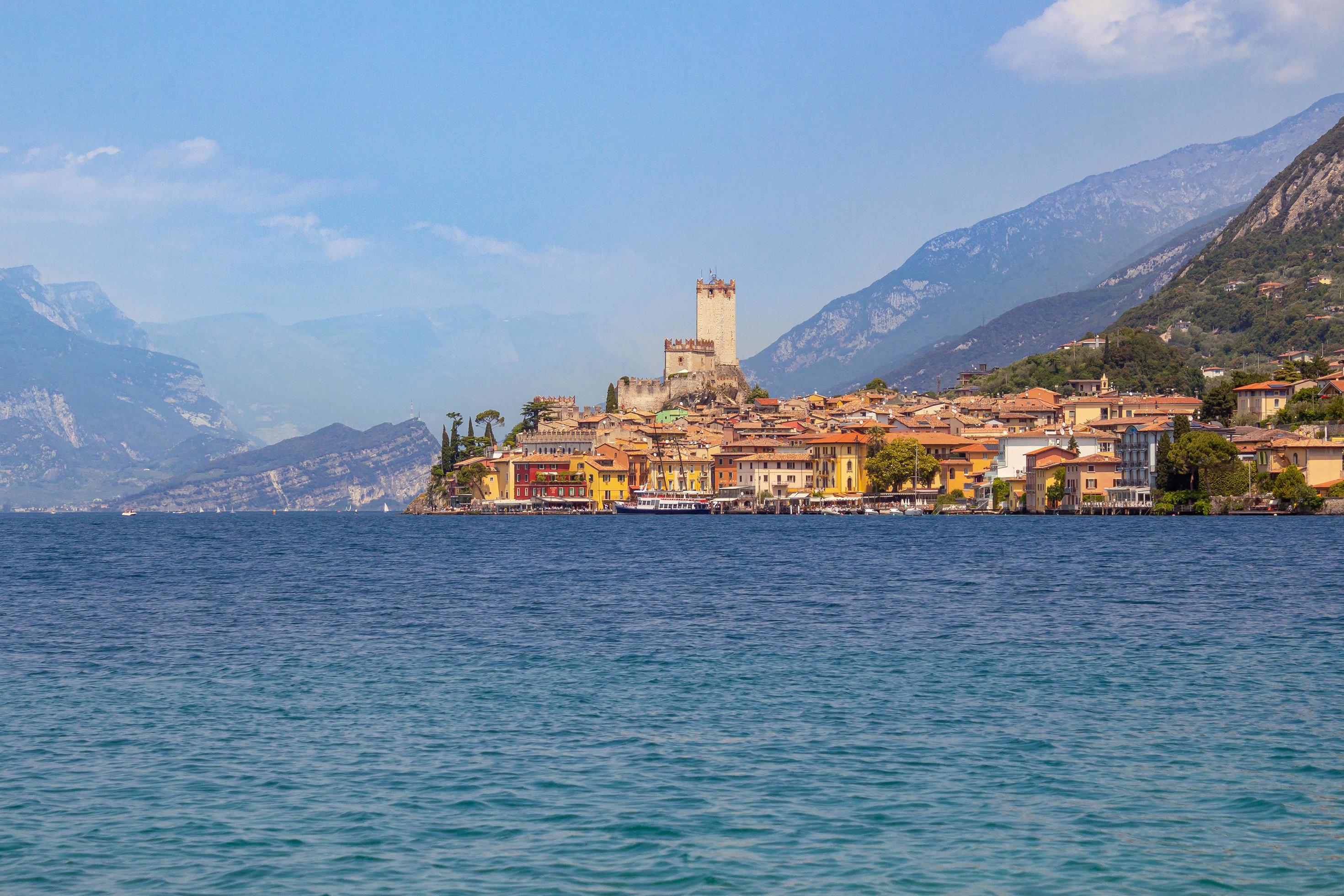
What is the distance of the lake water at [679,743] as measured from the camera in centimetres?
1266

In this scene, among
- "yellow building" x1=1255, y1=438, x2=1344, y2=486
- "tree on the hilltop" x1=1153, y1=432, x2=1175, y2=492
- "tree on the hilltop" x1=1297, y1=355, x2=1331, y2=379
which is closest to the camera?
"yellow building" x1=1255, y1=438, x2=1344, y2=486

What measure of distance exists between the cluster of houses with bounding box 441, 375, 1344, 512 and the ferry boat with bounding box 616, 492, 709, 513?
1.32 meters

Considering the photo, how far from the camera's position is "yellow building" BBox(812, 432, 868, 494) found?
128000 mm

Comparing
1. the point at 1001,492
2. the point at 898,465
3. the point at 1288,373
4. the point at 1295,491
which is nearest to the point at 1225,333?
the point at 1288,373

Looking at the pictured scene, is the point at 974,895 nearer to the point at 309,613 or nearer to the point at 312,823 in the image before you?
the point at 312,823

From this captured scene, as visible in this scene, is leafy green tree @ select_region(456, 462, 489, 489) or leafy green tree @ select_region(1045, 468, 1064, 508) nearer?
leafy green tree @ select_region(1045, 468, 1064, 508)

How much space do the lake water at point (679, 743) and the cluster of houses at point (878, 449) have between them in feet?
224

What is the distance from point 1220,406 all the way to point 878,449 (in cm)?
2992

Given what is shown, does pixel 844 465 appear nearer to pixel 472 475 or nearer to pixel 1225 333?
pixel 472 475

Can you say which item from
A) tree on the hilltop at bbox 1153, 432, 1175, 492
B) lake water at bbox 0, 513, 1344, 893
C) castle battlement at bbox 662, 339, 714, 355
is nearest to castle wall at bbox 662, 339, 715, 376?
castle battlement at bbox 662, 339, 714, 355

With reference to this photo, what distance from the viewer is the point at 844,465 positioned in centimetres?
12850

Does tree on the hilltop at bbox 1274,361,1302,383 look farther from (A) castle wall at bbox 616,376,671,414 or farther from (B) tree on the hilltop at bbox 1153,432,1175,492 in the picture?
(A) castle wall at bbox 616,376,671,414

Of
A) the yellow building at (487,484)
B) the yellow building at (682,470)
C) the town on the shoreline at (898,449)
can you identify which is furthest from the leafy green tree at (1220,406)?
the yellow building at (487,484)

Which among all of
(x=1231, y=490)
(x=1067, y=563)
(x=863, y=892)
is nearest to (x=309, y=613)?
(x=863, y=892)
